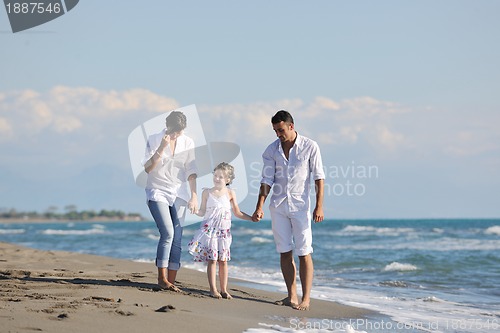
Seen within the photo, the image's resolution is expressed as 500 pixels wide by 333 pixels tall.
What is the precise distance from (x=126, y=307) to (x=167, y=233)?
4.25 ft

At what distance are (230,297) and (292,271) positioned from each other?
26.5 inches

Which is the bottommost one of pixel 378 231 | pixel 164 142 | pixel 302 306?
pixel 302 306

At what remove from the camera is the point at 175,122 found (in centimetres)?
645

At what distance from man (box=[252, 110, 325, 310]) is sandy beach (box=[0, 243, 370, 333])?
571 millimetres

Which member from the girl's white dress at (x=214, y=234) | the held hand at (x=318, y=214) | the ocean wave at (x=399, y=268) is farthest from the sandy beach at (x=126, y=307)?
the ocean wave at (x=399, y=268)

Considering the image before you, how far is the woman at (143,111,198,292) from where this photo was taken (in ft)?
21.2

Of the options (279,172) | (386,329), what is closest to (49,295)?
(279,172)

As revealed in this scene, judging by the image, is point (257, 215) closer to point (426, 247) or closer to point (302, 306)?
point (302, 306)

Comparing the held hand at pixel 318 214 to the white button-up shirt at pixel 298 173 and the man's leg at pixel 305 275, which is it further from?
the man's leg at pixel 305 275

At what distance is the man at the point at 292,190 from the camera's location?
20.8 feet

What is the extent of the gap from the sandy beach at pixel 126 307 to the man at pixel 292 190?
0.57m

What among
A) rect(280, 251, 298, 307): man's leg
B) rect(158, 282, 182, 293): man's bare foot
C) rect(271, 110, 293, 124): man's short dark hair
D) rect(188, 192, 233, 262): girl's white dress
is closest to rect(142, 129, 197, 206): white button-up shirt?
rect(188, 192, 233, 262): girl's white dress

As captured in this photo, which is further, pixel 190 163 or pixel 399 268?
Answer: pixel 399 268

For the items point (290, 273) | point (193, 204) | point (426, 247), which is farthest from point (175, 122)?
point (426, 247)
